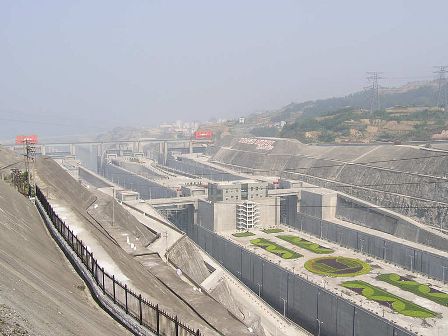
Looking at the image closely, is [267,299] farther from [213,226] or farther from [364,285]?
[213,226]

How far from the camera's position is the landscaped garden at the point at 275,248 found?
54.4 metres

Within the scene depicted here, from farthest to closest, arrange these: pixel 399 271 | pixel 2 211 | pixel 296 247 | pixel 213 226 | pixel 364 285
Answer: pixel 213 226
pixel 296 247
pixel 399 271
pixel 364 285
pixel 2 211

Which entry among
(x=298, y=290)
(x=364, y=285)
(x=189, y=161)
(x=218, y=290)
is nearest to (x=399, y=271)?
(x=364, y=285)

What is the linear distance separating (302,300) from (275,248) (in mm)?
11539

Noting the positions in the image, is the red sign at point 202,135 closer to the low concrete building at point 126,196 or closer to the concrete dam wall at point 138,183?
the concrete dam wall at point 138,183

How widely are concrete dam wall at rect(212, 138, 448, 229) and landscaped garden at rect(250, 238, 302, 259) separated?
19.1 metres

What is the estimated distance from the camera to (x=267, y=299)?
5219cm

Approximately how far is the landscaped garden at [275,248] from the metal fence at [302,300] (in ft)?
9.35

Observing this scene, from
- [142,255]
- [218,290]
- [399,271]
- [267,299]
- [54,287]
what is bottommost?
[267,299]

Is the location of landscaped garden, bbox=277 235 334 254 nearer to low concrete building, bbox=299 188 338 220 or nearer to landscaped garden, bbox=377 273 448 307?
landscaped garden, bbox=377 273 448 307

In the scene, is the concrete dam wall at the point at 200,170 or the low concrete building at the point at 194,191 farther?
the concrete dam wall at the point at 200,170

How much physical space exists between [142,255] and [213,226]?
42.4 metres

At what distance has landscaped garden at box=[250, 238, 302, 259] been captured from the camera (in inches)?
2142

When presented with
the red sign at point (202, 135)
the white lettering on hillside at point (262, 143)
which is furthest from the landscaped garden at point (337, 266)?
the red sign at point (202, 135)
